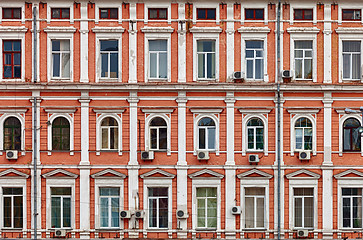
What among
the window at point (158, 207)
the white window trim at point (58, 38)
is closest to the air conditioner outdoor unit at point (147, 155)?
the window at point (158, 207)

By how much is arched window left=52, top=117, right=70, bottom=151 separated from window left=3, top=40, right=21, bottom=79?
272cm

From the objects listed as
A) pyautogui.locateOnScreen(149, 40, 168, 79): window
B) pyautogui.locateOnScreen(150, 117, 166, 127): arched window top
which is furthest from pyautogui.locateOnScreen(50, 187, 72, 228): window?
pyautogui.locateOnScreen(149, 40, 168, 79): window

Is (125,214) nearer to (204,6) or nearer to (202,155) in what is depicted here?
(202,155)

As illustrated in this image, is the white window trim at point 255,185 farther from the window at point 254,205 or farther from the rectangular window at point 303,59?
the rectangular window at point 303,59

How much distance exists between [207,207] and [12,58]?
34.7ft

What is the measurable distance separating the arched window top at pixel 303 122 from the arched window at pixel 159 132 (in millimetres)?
5674

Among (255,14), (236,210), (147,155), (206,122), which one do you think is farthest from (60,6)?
(236,210)

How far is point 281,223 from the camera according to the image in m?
20.7

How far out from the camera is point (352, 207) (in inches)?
821

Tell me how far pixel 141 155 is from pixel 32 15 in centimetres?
761

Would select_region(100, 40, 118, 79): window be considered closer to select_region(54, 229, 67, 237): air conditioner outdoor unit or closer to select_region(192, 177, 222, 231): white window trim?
select_region(192, 177, 222, 231): white window trim

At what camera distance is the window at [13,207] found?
20.9 metres

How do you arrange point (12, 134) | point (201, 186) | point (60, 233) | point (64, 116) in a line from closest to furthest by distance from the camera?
point (60, 233) < point (201, 186) < point (64, 116) < point (12, 134)

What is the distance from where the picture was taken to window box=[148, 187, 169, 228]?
20.9 meters
